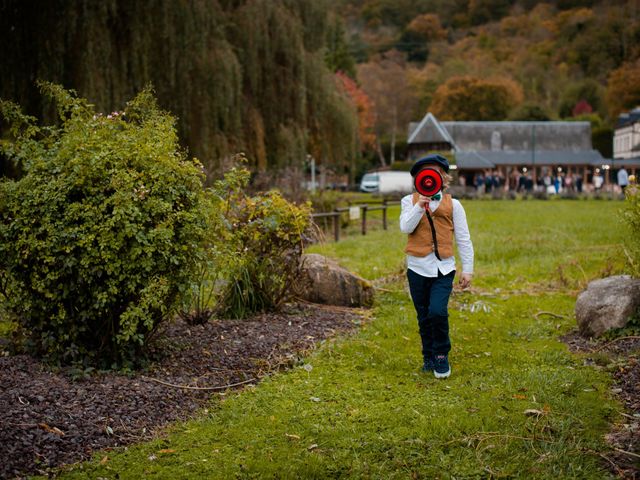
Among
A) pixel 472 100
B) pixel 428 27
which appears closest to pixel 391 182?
pixel 472 100

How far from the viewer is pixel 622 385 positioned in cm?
580

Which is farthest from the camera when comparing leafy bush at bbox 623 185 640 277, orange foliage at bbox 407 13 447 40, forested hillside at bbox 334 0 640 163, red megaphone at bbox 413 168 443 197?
orange foliage at bbox 407 13 447 40

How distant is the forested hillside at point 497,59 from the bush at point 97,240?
75.1 meters

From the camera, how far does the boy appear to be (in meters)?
6.13

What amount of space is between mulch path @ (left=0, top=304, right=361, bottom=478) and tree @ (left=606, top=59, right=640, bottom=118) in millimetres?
82138

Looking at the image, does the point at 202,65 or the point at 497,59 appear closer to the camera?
the point at 202,65

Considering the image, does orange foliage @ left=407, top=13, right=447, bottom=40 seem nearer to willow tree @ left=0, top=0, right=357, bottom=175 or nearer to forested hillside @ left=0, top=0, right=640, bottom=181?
forested hillside @ left=0, top=0, right=640, bottom=181

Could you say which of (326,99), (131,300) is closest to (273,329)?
(131,300)

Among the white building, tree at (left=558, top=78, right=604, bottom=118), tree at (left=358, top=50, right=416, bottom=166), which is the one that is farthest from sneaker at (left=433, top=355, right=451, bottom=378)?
tree at (left=558, top=78, right=604, bottom=118)

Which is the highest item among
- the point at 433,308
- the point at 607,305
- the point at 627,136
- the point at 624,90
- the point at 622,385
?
the point at 624,90

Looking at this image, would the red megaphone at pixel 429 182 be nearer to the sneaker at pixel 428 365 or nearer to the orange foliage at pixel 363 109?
the sneaker at pixel 428 365

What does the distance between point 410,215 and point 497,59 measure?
11566cm

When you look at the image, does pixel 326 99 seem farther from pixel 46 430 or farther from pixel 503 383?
pixel 46 430

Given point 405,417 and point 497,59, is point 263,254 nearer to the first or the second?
point 405,417
